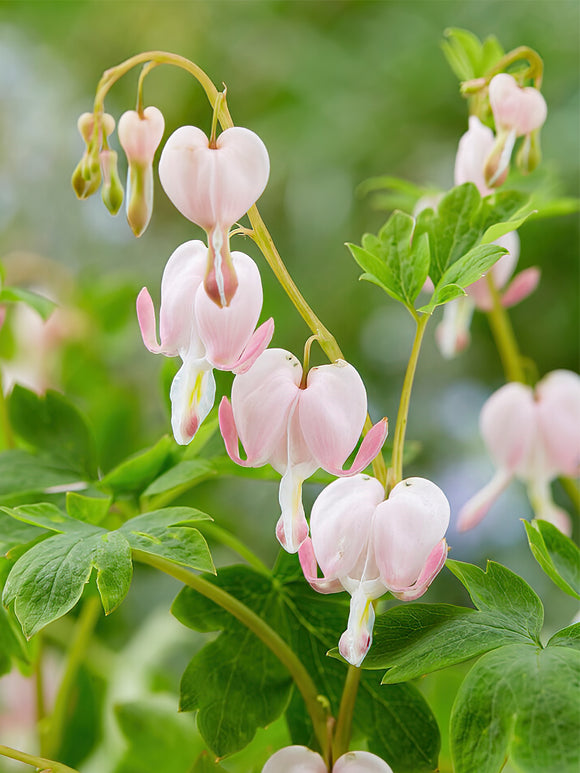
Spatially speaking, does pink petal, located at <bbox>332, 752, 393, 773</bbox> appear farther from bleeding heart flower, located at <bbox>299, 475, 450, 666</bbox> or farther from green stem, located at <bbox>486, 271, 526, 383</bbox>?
green stem, located at <bbox>486, 271, 526, 383</bbox>

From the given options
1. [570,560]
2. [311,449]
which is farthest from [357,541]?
[570,560]

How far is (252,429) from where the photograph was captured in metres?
0.44

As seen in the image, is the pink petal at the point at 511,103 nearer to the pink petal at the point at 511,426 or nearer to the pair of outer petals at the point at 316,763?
the pink petal at the point at 511,426

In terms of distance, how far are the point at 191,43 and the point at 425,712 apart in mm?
2179

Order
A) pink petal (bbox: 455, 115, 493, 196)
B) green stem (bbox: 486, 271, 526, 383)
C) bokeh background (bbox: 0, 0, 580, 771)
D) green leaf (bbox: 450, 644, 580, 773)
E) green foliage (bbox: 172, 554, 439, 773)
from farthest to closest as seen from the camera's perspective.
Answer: bokeh background (bbox: 0, 0, 580, 771)
green stem (bbox: 486, 271, 526, 383)
pink petal (bbox: 455, 115, 493, 196)
green foliage (bbox: 172, 554, 439, 773)
green leaf (bbox: 450, 644, 580, 773)

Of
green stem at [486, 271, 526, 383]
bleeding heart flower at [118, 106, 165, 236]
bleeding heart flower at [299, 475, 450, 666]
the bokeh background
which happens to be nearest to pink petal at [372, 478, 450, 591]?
bleeding heart flower at [299, 475, 450, 666]

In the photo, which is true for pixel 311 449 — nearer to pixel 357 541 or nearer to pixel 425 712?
pixel 357 541

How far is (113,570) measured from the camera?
0.44m

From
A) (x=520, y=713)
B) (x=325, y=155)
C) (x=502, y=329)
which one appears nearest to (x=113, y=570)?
(x=520, y=713)

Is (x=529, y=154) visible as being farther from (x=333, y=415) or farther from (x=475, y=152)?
(x=333, y=415)

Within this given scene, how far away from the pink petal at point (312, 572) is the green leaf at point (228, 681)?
0.10 meters

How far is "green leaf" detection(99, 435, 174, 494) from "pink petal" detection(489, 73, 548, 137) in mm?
323

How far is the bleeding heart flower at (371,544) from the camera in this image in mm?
412

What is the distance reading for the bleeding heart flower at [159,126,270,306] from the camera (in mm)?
412
